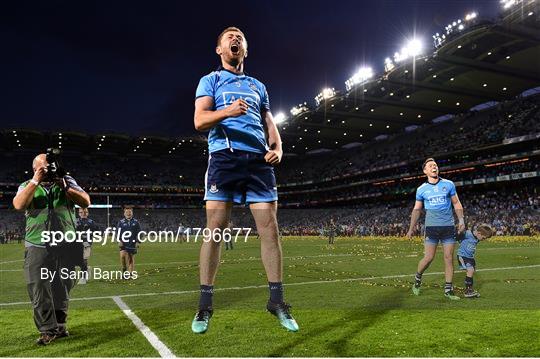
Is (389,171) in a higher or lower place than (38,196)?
higher

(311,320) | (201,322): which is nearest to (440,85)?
(311,320)

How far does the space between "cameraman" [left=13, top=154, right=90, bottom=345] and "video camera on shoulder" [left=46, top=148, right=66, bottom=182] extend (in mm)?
237

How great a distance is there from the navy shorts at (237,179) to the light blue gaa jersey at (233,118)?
0.08 meters

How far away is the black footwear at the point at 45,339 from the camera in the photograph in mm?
4879

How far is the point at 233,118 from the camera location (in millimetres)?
3559

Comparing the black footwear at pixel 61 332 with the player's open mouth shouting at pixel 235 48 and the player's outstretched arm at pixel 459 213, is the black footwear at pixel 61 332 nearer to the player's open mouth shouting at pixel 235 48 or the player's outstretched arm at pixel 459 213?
the player's open mouth shouting at pixel 235 48

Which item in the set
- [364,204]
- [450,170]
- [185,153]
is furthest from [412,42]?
[185,153]

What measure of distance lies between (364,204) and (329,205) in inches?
368

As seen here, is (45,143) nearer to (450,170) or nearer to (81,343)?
(450,170)

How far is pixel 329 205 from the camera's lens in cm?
7806

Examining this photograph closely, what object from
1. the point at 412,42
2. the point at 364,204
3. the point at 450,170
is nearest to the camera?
the point at 412,42

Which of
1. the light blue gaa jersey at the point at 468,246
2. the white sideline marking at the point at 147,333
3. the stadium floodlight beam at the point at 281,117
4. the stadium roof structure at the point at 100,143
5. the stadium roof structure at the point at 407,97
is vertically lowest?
the white sideline marking at the point at 147,333

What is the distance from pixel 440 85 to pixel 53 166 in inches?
1855

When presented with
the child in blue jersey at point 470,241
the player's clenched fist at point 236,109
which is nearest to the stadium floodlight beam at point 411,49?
the child in blue jersey at point 470,241
